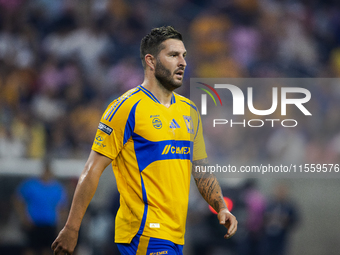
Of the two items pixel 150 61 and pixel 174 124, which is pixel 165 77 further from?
pixel 174 124

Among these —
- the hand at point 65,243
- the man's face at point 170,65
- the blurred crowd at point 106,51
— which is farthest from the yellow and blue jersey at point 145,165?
the blurred crowd at point 106,51

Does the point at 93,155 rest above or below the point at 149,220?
above

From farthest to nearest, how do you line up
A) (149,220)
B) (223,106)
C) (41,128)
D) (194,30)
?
(194,30)
(41,128)
(223,106)
(149,220)

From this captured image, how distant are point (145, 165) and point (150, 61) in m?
0.88

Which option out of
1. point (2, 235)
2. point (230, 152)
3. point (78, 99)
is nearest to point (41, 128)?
point (78, 99)

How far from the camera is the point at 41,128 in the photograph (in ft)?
24.6

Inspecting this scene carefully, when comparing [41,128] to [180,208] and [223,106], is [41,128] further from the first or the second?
[180,208]

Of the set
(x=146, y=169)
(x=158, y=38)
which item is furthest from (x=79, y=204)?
(x=158, y=38)

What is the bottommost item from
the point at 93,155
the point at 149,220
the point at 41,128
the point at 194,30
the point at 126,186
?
the point at 149,220

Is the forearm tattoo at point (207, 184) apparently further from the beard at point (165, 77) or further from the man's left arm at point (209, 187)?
the beard at point (165, 77)

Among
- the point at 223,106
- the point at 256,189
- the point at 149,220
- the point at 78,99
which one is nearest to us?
the point at 149,220

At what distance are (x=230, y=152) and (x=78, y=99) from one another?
3.50 m

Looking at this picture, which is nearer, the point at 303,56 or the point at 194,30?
the point at 303,56

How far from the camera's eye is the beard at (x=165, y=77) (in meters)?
3.34
